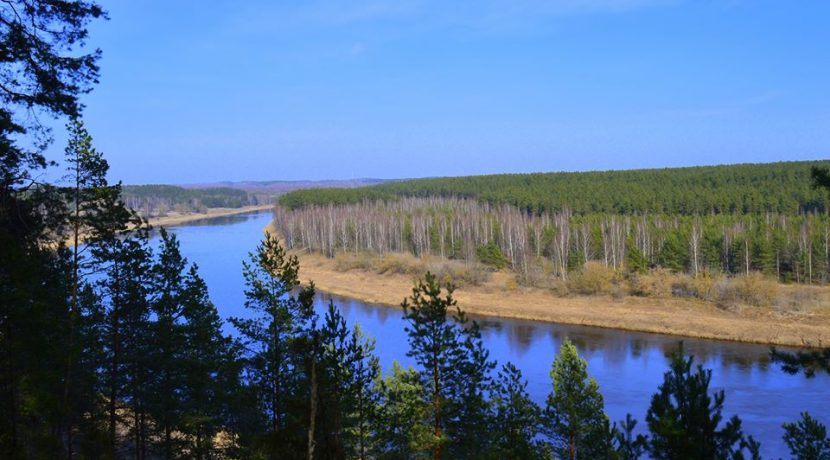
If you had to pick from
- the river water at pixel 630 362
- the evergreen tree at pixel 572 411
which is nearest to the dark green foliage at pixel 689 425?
the evergreen tree at pixel 572 411

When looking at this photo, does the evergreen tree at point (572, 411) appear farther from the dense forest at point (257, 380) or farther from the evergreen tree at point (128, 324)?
the evergreen tree at point (128, 324)

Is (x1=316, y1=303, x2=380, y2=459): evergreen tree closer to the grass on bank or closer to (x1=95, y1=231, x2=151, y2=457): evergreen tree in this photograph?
(x1=95, y1=231, x2=151, y2=457): evergreen tree

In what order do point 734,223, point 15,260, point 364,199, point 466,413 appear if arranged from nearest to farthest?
point 15,260 < point 466,413 < point 734,223 < point 364,199

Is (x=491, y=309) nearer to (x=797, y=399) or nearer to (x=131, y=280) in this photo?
(x=797, y=399)

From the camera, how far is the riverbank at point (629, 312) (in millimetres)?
38188

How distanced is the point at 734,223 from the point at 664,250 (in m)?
12.5

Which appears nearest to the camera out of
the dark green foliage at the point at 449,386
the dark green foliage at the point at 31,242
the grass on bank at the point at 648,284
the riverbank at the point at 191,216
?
the dark green foliage at the point at 31,242

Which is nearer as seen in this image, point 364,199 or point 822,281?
point 822,281

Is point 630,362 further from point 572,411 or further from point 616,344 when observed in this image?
point 572,411

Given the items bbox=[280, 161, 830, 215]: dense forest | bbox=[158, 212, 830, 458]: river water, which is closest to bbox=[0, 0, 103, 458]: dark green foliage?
bbox=[158, 212, 830, 458]: river water

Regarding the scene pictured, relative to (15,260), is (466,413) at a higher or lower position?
lower

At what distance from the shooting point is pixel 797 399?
26844 millimetres

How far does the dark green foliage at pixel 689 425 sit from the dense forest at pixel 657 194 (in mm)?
51420

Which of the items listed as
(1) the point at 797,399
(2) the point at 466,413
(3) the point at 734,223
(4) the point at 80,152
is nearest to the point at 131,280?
(4) the point at 80,152
